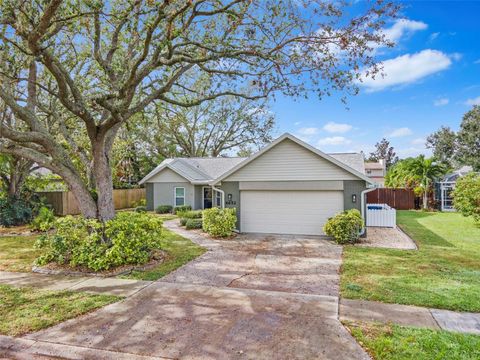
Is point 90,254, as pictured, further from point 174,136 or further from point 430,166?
point 174,136

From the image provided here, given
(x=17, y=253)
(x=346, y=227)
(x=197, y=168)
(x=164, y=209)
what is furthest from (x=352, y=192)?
(x=197, y=168)

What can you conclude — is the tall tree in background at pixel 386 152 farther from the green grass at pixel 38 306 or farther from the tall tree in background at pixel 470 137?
the green grass at pixel 38 306

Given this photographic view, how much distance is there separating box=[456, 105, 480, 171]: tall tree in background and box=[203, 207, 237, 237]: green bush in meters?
31.0

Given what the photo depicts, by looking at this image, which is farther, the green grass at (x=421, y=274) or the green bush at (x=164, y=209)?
the green bush at (x=164, y=209)

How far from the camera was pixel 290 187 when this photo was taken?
1276 centimetres

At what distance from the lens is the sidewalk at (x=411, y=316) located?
466 cm

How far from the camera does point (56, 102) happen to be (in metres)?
13.1

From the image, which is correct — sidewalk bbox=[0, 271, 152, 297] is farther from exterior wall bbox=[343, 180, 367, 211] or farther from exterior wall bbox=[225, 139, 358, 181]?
exterior wall bbox=[343, 180, 367, 211]

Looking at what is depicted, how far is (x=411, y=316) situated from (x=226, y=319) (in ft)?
10.1

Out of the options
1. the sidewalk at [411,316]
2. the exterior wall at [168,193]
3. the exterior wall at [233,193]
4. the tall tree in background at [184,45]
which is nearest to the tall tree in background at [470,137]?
the exterior wall at [168,193]

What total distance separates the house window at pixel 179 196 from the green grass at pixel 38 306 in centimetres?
1611

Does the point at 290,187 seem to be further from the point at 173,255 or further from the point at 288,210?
the point at 173,255

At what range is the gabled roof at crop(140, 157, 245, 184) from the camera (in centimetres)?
2245

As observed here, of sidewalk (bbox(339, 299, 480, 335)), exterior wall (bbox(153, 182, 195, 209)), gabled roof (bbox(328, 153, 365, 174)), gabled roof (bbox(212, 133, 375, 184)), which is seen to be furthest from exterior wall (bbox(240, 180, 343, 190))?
exterior wall (bbox(153, 182, 195, 209))
